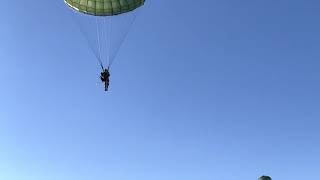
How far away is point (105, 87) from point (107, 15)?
724 centimetres

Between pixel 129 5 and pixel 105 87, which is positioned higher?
pixel 129 5

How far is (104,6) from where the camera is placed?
2087 inches

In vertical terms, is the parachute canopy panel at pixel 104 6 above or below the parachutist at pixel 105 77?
above

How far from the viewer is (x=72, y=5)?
5250 cm

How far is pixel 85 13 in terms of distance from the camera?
53.1m

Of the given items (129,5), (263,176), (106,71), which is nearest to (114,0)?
(129,5)

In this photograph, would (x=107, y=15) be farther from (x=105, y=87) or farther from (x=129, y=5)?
(x=105, y=87)

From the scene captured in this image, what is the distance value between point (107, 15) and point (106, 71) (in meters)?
5.53

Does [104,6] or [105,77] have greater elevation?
[104,6]

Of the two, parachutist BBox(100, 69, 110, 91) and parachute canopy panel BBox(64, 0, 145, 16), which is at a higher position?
parachute canopy panel BBox(64, 0, 145, 16)

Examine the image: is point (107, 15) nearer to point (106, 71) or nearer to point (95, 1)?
point (95, 1)

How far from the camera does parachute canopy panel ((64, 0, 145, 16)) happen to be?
172 ft

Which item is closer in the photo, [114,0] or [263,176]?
[114,0]

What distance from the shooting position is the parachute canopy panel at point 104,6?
172ft
